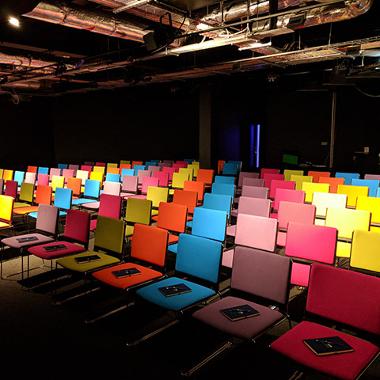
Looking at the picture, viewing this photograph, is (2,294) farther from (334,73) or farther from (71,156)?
(71,156)

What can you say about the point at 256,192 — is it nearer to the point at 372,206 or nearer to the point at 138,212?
the point at 372,206

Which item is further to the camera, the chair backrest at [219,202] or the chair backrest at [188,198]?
the chair backrest at [188,198]

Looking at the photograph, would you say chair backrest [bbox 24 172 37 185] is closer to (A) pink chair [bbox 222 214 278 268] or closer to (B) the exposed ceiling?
(B) the exposed ceiling

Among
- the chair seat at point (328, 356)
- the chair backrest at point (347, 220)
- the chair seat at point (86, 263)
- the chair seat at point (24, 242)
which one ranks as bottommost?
the chair seat at point (328, 356)

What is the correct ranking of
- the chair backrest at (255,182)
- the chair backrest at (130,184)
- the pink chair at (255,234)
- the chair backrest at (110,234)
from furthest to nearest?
the chair backrest at (130,184) < the chair backrest at (255,182) < the chair backrest at (110,234) < the pink chair at (255,234)

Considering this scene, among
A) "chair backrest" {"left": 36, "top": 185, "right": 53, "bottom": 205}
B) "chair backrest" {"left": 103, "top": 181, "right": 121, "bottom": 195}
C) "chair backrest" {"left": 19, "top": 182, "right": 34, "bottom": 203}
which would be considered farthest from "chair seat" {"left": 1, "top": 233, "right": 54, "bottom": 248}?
"chair backrest" {"left": 19, "top": 182, "right": 34, "bottom": 203}

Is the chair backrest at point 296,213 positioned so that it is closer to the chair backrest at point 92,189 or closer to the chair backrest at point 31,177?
the chair backrest at point 92,189

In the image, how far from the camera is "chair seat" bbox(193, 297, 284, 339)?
2828 millimetres

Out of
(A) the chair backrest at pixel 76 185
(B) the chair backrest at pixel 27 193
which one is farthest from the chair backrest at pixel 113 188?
(B) the chair backrest at pixel 27 193

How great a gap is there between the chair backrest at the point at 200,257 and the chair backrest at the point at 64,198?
3.47 metres

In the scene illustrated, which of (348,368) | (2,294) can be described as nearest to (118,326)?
(2,294)

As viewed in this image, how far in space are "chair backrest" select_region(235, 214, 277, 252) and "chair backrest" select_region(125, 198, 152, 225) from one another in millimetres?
1504

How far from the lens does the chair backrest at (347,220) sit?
4.66m

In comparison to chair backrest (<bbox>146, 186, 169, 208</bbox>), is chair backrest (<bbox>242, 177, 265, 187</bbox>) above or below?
above
